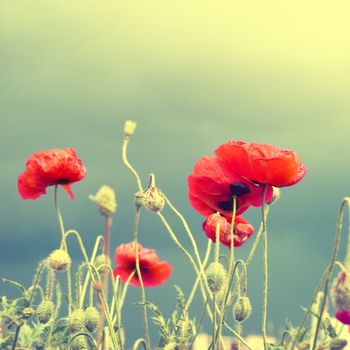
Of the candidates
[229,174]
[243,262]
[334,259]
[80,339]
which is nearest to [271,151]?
[229,174]

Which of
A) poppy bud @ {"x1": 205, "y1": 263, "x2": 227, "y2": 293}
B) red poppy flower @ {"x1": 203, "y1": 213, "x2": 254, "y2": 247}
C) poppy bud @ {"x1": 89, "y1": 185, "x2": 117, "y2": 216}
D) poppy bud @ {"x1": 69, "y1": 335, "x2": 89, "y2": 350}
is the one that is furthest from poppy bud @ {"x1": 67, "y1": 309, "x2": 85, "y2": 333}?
poppy bud @ {"x1": 89, "y1": 185, "x2": 117, "y2": 216}

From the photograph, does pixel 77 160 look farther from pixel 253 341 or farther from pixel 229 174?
pixel 253 341

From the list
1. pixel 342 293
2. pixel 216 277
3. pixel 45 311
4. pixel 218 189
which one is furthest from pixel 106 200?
pixel 218 189

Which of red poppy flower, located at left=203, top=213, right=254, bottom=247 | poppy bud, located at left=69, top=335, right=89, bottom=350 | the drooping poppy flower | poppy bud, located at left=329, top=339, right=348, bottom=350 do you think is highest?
red poppy flower, located at left=203, top=213, right=254, bottom=247

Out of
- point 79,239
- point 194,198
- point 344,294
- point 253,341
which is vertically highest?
point 194,198

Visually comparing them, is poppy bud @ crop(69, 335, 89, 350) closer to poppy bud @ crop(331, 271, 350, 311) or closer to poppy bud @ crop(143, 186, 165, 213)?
poppy bud @ crop(143, 186, 165, 213)
